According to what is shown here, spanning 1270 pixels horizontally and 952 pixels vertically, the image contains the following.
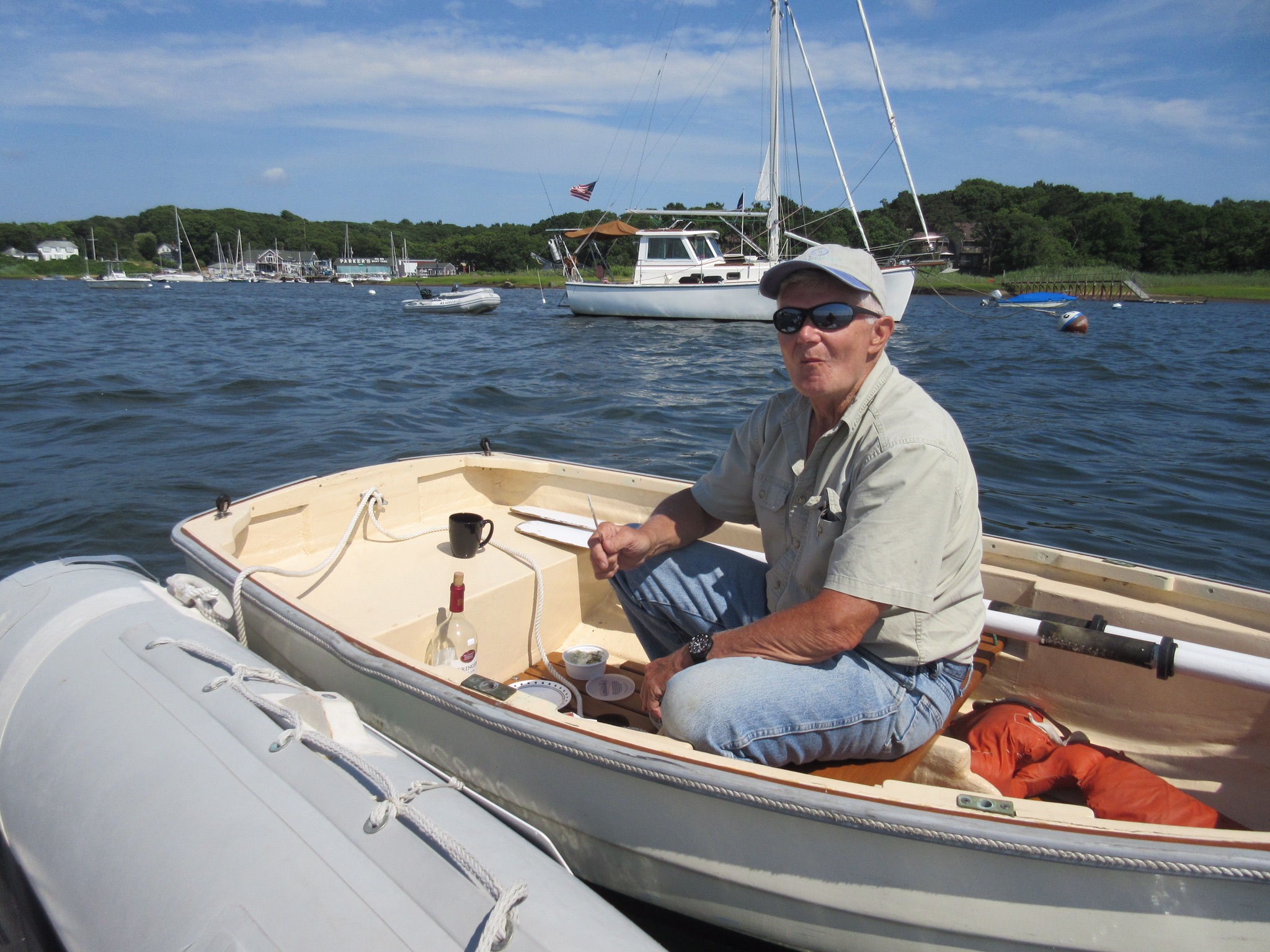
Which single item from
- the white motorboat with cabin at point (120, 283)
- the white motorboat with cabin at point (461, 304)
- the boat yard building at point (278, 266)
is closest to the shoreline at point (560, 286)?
the boat yard building at point (278, 266)

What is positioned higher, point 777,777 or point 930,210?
point 930,210

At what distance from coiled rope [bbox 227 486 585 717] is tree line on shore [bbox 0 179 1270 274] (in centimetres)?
2741

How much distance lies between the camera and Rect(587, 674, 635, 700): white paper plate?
3.09 metres

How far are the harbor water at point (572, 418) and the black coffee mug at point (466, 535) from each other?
6.06 feet

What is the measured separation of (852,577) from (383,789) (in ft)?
3.73

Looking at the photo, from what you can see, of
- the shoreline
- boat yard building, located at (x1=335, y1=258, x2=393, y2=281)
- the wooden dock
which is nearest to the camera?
the wooden dock

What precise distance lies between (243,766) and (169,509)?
18.7ft

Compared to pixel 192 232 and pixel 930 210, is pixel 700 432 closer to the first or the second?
pixel 930 210

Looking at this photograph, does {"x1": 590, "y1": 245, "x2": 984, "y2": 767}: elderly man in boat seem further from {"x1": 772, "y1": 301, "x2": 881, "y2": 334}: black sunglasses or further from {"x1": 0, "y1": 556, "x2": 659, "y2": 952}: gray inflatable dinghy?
{"x1": 0, "y1": 556, "x2": 659, "y2": 952}: gray inflatable dinghy

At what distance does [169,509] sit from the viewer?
6.57 m

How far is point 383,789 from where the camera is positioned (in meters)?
1.69

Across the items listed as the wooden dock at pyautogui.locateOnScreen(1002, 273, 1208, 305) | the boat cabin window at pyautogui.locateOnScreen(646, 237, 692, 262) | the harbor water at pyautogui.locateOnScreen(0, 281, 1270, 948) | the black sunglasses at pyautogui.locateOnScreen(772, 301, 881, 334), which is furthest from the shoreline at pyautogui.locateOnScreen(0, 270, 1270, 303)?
the black sunglasses at pyautogui.locateOnScreen(772, 301, 881, 334)

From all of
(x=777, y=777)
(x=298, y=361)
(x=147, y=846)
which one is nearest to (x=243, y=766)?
(x=147, y=846)

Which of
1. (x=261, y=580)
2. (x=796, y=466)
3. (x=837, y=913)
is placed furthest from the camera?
(x=261, y=580)
